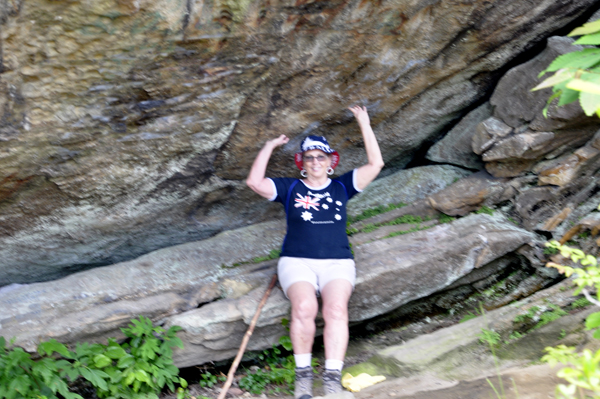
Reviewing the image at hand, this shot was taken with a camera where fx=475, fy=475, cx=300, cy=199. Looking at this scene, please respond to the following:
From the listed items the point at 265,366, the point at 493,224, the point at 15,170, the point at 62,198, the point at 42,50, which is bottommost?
the point at 265,366

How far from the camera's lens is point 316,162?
15.1ft

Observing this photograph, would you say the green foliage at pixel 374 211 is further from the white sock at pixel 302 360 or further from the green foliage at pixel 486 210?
the white sock at pixel 302 360

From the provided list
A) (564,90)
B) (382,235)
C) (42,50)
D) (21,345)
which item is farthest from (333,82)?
(21,345)

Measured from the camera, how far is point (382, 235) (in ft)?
17.5

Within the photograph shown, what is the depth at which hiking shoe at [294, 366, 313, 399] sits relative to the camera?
3.69 meters

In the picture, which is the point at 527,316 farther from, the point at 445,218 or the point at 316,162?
the point at 316,162

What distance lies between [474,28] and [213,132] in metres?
2.92

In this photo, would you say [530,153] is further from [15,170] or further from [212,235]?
[15,170]

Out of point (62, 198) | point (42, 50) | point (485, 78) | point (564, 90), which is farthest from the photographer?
point (485, 78)

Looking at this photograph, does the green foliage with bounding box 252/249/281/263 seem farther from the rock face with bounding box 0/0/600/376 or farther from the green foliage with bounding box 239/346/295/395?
the green foliage with bounding box 239/346/295/395

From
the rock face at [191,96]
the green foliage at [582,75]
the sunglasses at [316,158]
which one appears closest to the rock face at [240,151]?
the rock face at [191,96]

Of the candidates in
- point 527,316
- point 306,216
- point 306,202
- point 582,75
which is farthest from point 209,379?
point 582,75

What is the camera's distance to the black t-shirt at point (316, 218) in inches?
172

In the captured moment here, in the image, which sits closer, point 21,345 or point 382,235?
point 21,345
